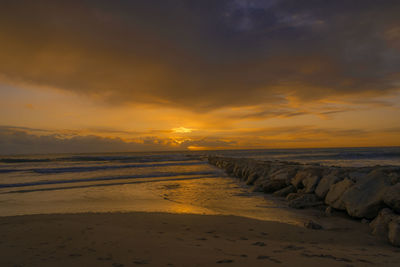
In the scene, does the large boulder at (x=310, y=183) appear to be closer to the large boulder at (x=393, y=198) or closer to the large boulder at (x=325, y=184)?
the large boulder at (x=325, y=184)

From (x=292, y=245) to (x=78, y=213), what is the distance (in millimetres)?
5337

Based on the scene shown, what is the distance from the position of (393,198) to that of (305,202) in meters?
2.45

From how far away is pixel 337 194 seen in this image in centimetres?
691

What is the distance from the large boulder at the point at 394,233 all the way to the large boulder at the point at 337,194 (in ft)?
6.42

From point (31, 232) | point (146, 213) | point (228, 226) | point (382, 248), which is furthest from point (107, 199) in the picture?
point (382, 248)

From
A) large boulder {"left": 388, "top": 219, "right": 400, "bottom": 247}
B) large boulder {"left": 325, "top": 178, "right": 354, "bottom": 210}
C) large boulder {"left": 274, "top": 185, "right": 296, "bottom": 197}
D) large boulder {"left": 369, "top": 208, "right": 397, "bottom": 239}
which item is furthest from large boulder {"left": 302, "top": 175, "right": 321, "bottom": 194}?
large boulder {"left": 388, "top": 219, "right": 400, "bottom": 247}

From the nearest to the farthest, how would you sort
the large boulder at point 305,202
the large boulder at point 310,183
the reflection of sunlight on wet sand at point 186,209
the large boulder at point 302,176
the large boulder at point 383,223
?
the large boulder at point 383,223, the reflection of sunlight on wet sand at point 186,209, the large boulder at point 305,202, the large boulder at point 310,183, the large boulder at point 302,176

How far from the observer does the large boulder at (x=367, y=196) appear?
224 inches

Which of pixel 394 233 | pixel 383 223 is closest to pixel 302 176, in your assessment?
pixel 383 223

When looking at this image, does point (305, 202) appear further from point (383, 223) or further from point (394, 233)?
point (394, 233)

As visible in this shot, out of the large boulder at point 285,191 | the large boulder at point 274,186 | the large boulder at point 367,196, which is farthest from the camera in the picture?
the large boulder at point 274,186

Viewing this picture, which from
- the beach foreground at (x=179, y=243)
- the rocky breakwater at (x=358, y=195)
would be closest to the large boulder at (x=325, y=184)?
the rocky breakwater at (x=358, y=195)

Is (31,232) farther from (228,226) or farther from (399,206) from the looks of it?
(399,206)

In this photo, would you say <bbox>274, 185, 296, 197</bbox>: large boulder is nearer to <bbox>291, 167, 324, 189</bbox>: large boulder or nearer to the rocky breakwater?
the rocky breakwater
